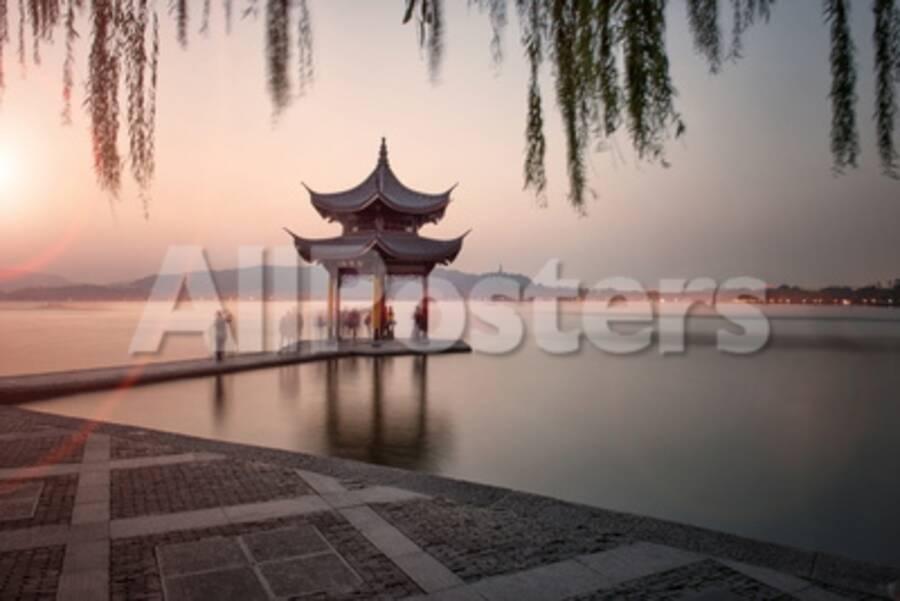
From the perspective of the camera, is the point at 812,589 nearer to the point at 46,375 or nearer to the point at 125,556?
the point at 125,556

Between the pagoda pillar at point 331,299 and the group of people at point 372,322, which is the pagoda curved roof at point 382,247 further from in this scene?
the group of people at point 372,322

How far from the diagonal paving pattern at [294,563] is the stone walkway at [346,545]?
14mm

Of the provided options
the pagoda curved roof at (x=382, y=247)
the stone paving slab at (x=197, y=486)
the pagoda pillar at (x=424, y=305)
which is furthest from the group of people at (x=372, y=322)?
the stone paving slab at (x=197, y=486)

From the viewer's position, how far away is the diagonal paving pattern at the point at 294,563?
3.63 metres

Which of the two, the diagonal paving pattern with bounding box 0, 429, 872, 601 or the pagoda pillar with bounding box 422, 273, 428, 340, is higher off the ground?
the pagoda pillar with bounding box 422, 273, 428, 340

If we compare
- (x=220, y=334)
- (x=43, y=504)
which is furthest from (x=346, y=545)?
(x=220, y=334)

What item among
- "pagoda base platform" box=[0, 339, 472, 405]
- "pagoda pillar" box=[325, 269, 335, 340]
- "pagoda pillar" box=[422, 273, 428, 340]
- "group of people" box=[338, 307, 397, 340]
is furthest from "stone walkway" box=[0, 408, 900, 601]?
"pagoda pillar" box=[422, 273, 428, 340]

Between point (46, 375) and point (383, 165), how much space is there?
14.8m

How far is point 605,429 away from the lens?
11.2 m

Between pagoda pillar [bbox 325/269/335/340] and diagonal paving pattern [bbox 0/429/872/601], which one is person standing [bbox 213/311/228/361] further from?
diagonal paving pattern [bbox 0/429/872/601]

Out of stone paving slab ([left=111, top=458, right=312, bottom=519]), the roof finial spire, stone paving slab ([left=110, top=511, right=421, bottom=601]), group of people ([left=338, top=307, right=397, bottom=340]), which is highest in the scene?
the roof finial spire

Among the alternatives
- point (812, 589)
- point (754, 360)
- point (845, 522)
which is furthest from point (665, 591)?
point (754, 360)

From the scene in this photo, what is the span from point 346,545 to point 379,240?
58.1 ft

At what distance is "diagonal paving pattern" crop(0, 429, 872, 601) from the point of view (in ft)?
11.9
